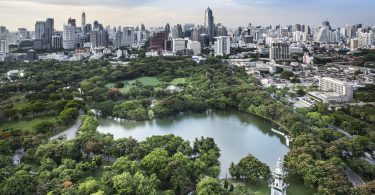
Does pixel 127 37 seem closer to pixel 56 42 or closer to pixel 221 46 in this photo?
pixel 56 42

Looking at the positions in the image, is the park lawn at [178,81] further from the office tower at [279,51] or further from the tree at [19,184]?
the tree at [19,184]

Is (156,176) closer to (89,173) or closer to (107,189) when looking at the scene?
(107,189)

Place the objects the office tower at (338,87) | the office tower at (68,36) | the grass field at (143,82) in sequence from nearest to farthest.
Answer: the office tower at (338,87) < the grass field at (143,82) < the office tower at (68,36)

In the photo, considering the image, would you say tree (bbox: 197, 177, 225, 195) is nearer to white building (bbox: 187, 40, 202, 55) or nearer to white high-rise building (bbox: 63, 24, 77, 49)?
white building (bbox: 187, 40, 202, 55)

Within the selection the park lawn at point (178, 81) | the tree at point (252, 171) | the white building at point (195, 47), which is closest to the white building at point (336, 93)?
the park lawn at point (178, 81)

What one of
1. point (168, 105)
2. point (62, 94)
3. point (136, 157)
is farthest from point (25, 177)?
point (62, 94)

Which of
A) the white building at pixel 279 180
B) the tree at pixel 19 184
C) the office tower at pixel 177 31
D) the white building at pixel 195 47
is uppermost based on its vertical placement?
the office tower at pixel 177 31

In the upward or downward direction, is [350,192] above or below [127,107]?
below
